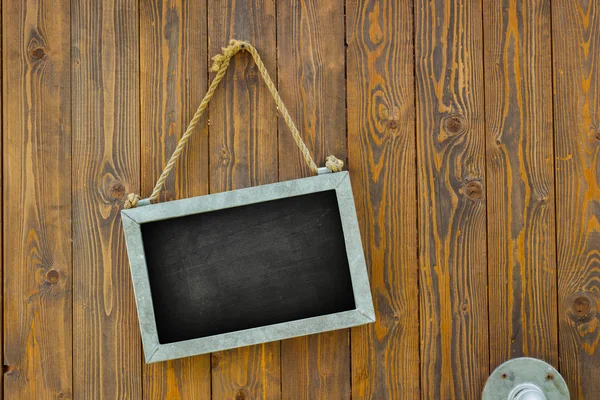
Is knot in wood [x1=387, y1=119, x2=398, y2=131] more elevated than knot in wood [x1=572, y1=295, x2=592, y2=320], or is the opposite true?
knot in wood [x1=387, y1=119, x2=398, y2=131]

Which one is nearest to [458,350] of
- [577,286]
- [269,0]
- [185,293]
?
[577,286]

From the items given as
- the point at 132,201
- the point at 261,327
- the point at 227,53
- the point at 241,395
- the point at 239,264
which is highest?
the point at 227,53

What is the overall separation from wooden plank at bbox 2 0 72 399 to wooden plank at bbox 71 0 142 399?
0.02 metres

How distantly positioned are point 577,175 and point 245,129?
66 centimetres

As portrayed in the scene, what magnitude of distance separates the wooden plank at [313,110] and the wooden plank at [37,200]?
44 cm

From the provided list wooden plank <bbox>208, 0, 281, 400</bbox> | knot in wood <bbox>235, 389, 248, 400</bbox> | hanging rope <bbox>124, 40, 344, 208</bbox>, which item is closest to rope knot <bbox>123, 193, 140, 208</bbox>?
hanging rope <bbox>124, 40, 344, 208</bbox>

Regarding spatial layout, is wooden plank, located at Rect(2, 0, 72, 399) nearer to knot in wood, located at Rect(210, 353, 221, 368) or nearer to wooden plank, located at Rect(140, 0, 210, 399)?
wooden plank, located at Rect(140, 0, 210, 399)

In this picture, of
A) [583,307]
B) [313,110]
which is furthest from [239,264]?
[583,307]

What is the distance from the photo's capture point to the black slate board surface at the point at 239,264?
1.05 metres

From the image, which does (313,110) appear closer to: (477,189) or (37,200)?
(477,189)

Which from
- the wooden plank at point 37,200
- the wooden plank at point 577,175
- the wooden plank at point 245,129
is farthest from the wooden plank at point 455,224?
the wooden plank at point 37,200

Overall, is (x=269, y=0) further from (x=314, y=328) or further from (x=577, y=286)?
(x=577, y=286)

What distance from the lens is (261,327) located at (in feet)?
3.39

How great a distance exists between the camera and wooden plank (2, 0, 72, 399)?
1.11 metres
